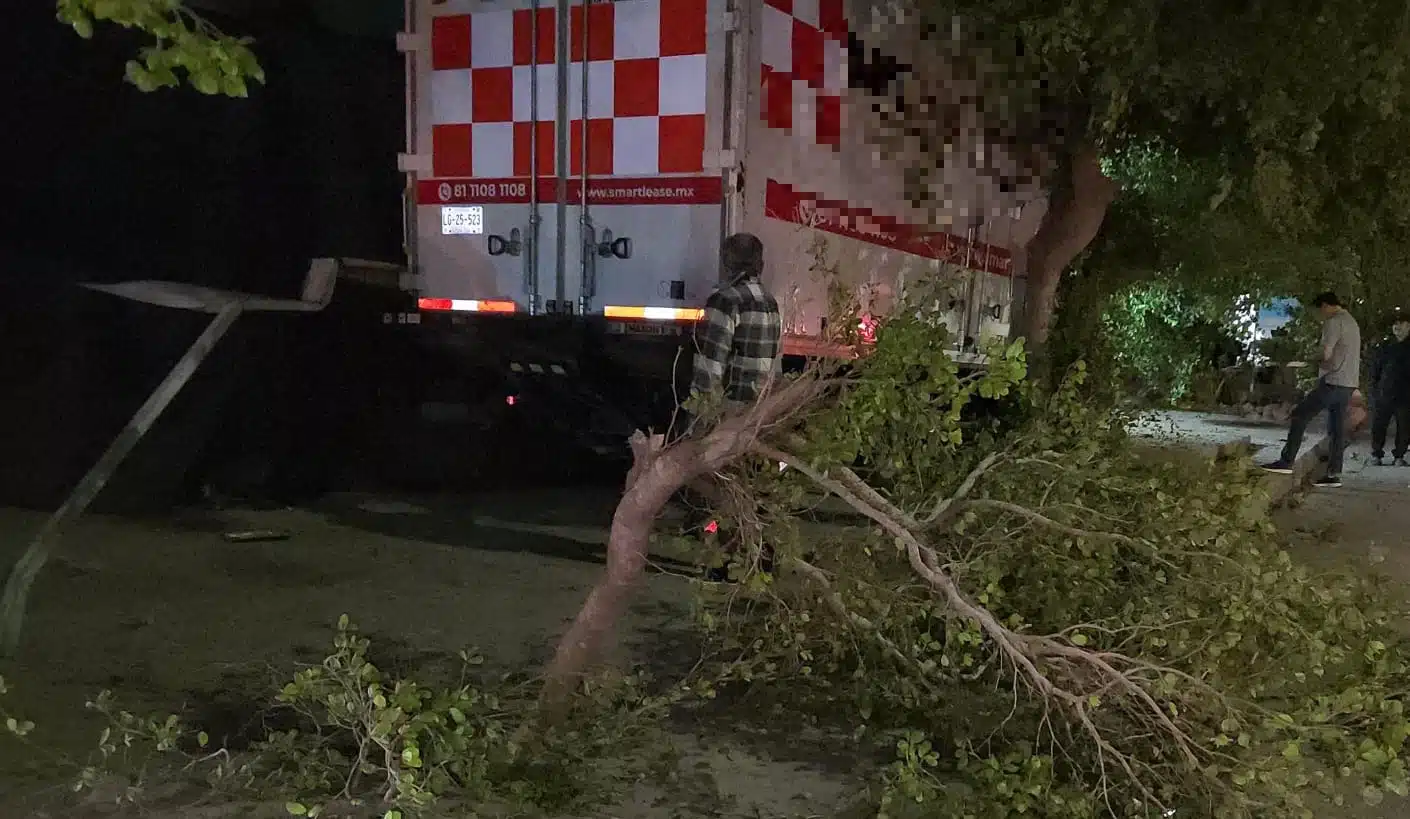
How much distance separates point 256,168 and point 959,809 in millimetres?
6473

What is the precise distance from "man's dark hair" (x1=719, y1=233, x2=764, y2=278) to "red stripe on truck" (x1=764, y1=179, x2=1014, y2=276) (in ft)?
1.80

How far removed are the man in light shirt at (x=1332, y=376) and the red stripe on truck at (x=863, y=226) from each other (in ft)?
10.8

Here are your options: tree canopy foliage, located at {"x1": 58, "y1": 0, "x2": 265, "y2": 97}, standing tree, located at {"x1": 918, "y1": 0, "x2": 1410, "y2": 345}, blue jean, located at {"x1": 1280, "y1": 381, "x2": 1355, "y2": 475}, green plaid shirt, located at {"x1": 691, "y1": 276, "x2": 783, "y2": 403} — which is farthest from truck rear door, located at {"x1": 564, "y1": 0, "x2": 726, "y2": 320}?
blue jean, located at {"x1": 1280, "y1": 381, "x2": 1355, "y2": 475}

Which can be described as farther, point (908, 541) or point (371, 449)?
point (371, 449)

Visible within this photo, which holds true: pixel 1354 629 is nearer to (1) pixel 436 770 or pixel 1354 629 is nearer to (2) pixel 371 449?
(1) pixel 436 770

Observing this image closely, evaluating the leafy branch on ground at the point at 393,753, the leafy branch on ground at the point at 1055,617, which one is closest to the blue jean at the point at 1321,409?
the leafy branch on ground at the point at 1055,617

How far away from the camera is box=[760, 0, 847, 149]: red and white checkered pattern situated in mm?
5285

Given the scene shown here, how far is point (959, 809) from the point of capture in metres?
3.08

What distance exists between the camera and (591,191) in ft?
18.6

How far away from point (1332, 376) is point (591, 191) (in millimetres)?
6715

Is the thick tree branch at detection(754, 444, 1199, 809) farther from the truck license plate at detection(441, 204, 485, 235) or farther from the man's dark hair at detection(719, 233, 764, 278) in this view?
the truck license plate at detection(441, 204, 485, 235)

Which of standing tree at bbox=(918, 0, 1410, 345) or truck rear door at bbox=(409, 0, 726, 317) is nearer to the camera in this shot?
truck rear door at bbox=(409, 0, 726, 317)

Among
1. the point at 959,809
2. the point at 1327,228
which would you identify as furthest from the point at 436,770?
the point at 1327,228

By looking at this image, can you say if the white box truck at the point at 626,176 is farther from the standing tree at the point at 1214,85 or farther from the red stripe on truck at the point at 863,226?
the standing tree at the point at 1214,85
